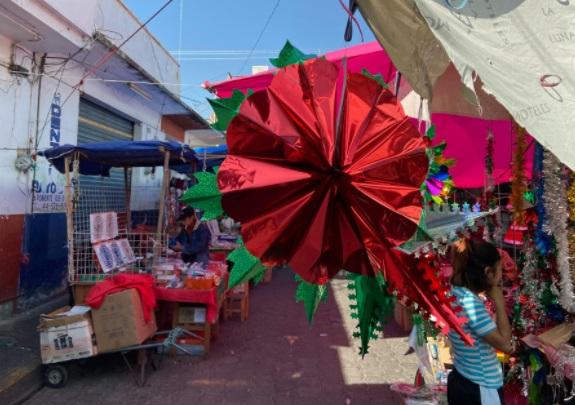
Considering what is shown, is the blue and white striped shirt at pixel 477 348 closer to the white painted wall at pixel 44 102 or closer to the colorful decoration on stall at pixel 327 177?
the colorful decoration on stall at pixel 327 177

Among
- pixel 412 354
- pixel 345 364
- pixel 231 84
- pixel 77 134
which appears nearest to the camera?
pixel 231 84

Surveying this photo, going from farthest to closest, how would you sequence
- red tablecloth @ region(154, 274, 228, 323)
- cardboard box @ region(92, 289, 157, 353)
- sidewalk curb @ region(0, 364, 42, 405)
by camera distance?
red tablecloth @ region(154, 274, 228, 323)
cardboard box @ region(92, 289, 157, 353)
sidewalk curb @ region(0, 364, 42, 405)

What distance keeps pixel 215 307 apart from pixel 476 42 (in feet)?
12.8

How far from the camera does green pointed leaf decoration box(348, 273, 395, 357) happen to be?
1258mm

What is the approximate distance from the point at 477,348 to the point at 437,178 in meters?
1.09

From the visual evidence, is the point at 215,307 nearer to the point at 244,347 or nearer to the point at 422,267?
the point at 244,347

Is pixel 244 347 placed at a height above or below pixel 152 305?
below

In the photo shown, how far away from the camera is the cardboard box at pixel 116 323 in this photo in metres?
3.80

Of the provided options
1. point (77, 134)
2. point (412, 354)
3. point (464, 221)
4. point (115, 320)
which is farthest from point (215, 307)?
point (77, 134)

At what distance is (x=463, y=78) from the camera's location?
1328 mm

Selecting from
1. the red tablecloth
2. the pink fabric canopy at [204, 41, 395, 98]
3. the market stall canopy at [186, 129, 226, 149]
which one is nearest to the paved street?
the red tablecloth

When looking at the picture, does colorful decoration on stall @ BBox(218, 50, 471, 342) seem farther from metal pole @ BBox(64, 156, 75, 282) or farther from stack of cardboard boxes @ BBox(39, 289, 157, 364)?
metal pole @ BBox(64, 156, 75, 282)

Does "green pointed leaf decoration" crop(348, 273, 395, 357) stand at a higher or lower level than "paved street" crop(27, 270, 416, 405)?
higher

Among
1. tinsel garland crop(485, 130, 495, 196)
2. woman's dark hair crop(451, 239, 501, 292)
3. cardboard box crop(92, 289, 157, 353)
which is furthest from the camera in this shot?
cardboard box crop(92, 289, 157, 353)
